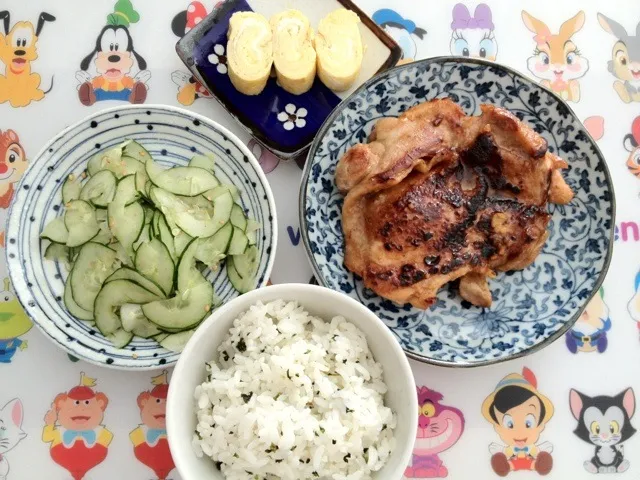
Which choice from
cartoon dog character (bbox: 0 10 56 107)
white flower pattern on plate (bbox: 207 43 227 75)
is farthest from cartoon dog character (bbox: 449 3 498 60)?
cartoon dog character (bbox: 0 10 56 107)

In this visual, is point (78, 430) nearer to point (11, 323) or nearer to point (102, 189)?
point (11, 323)

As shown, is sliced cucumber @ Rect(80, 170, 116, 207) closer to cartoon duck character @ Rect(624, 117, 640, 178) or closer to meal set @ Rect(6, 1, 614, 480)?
meal set @ Rect(6, 1, 614, 480)

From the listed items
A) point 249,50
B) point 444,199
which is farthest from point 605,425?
point 249,50

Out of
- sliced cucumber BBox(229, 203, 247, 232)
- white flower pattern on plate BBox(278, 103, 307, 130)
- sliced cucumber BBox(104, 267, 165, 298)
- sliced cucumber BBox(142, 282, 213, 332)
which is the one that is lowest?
sliced cucumber BBox(142, 282, 213, 332)

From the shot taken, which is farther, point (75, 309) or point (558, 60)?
point (558, 60)

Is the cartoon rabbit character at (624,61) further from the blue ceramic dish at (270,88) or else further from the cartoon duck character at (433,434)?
the cartoon duck character at (433,434)

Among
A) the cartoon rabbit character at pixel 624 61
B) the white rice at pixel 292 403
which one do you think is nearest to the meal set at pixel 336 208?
the white rice at pixel 292 403
